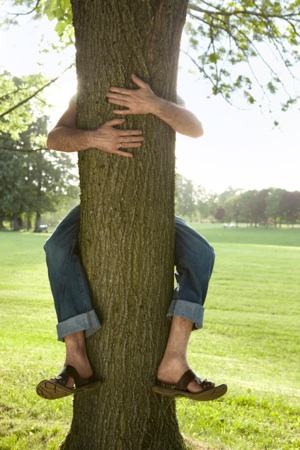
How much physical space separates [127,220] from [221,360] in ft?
25.2

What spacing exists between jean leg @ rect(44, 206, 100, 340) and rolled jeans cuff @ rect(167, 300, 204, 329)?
47 centimetres

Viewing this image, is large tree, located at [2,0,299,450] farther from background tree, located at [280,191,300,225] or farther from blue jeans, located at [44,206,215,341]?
background tree, located at [280,191,300,225]

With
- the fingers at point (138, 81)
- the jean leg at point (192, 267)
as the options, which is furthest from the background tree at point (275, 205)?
the fingers at point (138, 81)

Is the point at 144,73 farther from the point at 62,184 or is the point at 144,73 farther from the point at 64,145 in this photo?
the point at 62,184

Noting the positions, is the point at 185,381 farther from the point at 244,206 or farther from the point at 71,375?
the point at 244,206

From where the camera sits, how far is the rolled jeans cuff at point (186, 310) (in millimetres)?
3277

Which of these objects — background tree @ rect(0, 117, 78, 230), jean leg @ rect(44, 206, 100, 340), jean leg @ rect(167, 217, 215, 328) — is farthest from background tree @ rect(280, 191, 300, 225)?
jean leg @ rect(44, 206, 100, 340)

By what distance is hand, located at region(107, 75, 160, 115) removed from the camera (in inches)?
120

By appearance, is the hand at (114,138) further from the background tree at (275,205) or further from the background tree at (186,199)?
the background tree at (186,199)

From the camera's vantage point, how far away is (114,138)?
3.07 meters

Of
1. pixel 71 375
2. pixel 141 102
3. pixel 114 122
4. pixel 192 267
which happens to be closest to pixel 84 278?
pixel 71 375

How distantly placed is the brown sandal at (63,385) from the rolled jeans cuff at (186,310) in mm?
621

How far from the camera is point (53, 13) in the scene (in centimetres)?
540

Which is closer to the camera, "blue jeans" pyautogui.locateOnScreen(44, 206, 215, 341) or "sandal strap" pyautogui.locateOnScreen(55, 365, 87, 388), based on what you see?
"sandal strap" pyautogui.locateOnScreen(55, 365, 87, 388)
